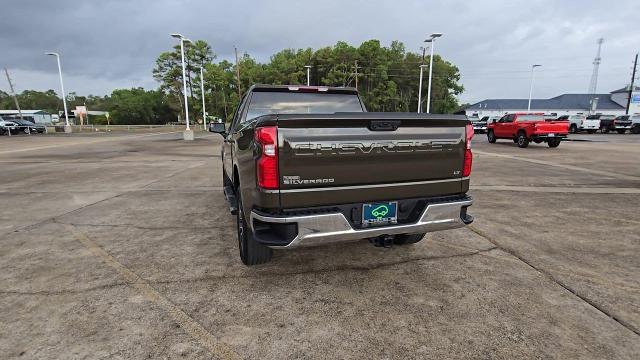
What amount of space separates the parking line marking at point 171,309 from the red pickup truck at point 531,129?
1773 centimetres

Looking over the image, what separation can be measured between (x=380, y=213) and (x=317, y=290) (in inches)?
36.6

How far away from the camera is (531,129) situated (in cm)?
1645

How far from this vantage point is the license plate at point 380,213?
2830mm

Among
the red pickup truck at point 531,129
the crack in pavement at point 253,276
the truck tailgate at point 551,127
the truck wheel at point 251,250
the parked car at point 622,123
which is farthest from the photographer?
the parked car at point 622,123

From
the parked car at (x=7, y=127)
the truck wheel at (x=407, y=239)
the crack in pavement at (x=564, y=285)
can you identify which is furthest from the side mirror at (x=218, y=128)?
the parked car at (x=7, y=127)

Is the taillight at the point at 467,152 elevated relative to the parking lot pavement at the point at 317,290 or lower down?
elevated

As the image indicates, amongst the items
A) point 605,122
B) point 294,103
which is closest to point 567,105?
point 605,122

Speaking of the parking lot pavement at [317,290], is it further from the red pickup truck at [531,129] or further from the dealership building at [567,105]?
the dealership building at [567,105]

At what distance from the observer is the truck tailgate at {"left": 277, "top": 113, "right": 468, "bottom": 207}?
2576 mm

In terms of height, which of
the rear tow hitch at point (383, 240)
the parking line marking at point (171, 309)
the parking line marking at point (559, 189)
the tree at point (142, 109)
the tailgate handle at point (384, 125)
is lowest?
the parking line marking at point (171, 309)

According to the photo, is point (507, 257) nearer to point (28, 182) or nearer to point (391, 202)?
point (391, 202)

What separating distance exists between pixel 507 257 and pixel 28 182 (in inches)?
415

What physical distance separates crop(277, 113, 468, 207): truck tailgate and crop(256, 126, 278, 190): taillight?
0.04 metres

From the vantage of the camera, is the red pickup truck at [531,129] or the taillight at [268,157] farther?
the red pickup truck at [531,129]
